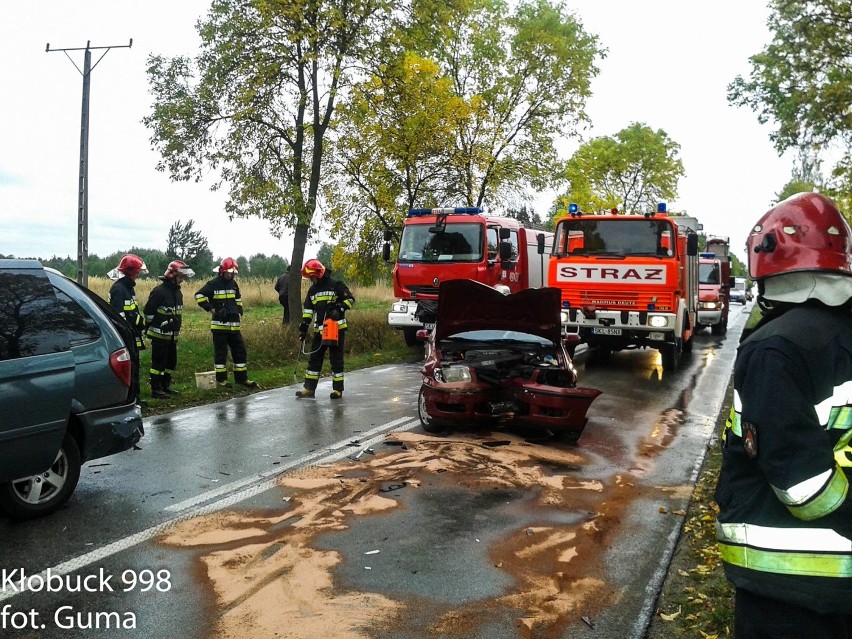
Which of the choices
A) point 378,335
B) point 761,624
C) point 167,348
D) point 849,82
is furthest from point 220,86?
point 761,624

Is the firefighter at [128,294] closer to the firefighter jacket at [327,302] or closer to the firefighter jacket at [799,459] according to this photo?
the firefighter jacket at [327,302]

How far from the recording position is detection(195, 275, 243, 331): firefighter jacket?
37.4 feet

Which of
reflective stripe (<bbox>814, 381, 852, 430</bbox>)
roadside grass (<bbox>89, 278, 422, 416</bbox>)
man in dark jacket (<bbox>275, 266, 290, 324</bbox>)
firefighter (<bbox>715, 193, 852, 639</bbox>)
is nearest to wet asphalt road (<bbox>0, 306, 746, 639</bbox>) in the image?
roadside grass (<bbox>89, 278, 422, 416</bbox>)

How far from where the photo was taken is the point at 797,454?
1.93 meters

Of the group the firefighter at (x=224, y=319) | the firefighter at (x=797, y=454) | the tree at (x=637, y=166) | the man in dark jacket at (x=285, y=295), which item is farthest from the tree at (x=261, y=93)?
the tree at (x=637, y=166)

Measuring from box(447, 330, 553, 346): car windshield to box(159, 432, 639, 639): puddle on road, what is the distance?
1560 mm

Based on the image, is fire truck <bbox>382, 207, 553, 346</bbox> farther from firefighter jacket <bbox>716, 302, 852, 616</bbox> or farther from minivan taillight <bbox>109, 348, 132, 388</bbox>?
firefighter jacket <bbox>716, 302, 852, 616</bbox>

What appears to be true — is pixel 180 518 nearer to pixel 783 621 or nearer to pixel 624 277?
pixel 783 621

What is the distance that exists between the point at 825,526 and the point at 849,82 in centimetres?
1572

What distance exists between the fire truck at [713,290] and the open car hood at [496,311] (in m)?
13.5

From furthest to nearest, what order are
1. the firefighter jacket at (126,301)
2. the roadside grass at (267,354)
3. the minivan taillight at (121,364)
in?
the roadside grass at (267,354) < the firefighter jacket at (126,301) < the minivan taillight at (121,364)

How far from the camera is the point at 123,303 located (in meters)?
10.1

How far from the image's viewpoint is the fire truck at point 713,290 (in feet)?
70.4

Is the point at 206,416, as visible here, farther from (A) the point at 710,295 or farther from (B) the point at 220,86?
(A) the point at 710,295
